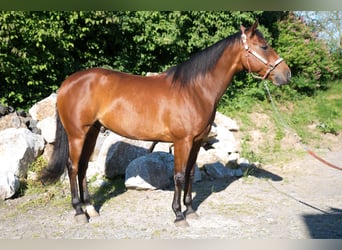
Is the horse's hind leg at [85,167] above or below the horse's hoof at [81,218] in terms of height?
above

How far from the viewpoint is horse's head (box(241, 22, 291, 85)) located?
352cm

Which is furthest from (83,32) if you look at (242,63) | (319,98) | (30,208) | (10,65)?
(319,98)

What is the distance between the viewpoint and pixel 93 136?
A: 14.1 ft

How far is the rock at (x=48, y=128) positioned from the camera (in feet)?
18.6

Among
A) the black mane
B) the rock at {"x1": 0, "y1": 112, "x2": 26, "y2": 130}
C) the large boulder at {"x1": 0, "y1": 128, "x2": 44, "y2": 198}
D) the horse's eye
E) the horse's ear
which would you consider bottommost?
the large boulder at {"x1": 0, "y1": 128, "x2": 44, "y2": 198}

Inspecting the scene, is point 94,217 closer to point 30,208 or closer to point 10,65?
point 30,208

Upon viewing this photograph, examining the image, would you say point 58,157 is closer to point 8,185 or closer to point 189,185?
point 8,185

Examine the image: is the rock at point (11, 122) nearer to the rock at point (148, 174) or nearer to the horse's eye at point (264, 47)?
the rock at point (148, 174)

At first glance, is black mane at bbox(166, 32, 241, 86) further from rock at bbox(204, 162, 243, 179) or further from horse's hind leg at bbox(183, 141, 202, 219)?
rock at bbox(204, 162, 243, 179)

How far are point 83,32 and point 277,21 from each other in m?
6.18

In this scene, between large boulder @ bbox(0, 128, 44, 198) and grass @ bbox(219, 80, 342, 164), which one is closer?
large boulder @ bbox(0, 128, 44, 198)

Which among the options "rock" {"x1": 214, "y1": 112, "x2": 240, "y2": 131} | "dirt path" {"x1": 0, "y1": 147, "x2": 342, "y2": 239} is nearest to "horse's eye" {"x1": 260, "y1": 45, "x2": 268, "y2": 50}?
"dirt path" {"x1": 0, "y1": 147, "x2": 342, "y2": 239}

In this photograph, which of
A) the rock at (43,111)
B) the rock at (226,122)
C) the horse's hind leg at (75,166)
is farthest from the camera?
the rock at (226,122)

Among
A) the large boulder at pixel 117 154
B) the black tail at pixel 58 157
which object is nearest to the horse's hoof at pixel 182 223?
the black tail at pixel 58 157
